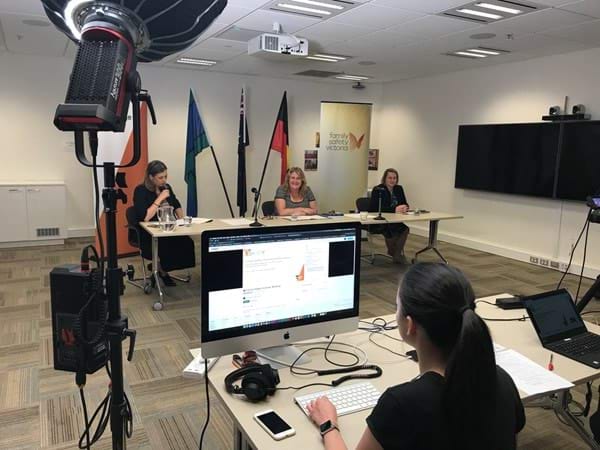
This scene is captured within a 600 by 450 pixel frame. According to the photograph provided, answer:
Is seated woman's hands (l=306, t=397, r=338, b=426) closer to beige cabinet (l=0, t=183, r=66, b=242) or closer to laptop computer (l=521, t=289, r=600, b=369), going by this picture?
laptop computer (l=521, t=289, r=600, b=369)

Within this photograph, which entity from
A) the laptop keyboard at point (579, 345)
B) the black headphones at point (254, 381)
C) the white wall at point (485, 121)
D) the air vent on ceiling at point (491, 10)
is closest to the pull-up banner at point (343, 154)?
the white wall at point (485, 121)

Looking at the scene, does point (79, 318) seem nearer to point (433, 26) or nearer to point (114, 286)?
point (114, 286)

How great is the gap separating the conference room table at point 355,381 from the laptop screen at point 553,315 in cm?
7

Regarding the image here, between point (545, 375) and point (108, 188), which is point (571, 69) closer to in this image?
point (545, 375)

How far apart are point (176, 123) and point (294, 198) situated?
290cm

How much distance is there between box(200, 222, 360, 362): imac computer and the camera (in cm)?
147

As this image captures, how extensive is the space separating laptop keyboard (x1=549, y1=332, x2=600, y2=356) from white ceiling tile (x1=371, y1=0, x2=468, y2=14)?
286 centimetres

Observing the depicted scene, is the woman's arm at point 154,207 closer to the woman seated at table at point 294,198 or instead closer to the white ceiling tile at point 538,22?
the woman seated at table at point 294,198

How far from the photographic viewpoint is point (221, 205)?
765cm

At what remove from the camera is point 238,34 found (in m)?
4.90

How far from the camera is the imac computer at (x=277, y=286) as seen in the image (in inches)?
57.9

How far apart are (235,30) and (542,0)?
2.77 m

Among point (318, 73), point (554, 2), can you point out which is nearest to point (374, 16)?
point (554, 2)

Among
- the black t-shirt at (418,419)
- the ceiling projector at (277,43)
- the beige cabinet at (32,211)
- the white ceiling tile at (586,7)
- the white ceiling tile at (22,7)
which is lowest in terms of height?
the beige cabinet at (32,211)
